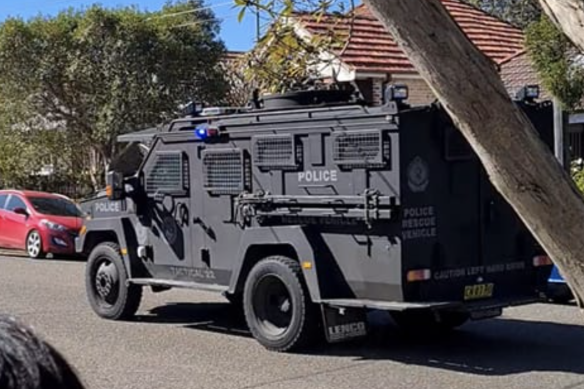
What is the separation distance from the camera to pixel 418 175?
9.90 meters

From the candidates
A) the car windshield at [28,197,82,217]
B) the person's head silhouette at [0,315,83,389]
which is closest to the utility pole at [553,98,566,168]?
the person's head silhouette at [0,315,83,389]

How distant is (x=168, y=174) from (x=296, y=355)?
2.83m

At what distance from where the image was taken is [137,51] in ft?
84.3

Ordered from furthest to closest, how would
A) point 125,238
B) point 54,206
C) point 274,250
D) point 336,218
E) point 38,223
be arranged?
1. point 54,206
2. point 38,223
3. point 125,238
4. point 274,250
5. point 336,218

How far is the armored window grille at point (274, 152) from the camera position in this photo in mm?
10688

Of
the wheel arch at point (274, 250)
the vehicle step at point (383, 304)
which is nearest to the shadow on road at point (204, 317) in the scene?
the wheel arch at point (274, 250)

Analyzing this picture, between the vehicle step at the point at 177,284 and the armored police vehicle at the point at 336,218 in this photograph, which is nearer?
the armored police vehicle at the point at 336,218

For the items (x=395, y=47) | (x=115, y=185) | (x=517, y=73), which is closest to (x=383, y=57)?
(x=395, y=47)

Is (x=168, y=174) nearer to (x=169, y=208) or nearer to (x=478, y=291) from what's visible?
(x=169, y=208)

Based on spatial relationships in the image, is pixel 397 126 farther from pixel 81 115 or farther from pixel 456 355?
pixel 81 115

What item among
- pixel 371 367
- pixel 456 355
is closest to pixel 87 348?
pixel 371 367

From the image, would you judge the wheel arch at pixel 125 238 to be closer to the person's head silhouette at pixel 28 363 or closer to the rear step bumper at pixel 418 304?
the rear step bumper at pixel 418 304

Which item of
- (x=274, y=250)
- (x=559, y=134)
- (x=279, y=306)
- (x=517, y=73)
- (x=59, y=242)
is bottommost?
(x=279, y=306)

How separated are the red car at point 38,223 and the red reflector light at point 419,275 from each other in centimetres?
1222
